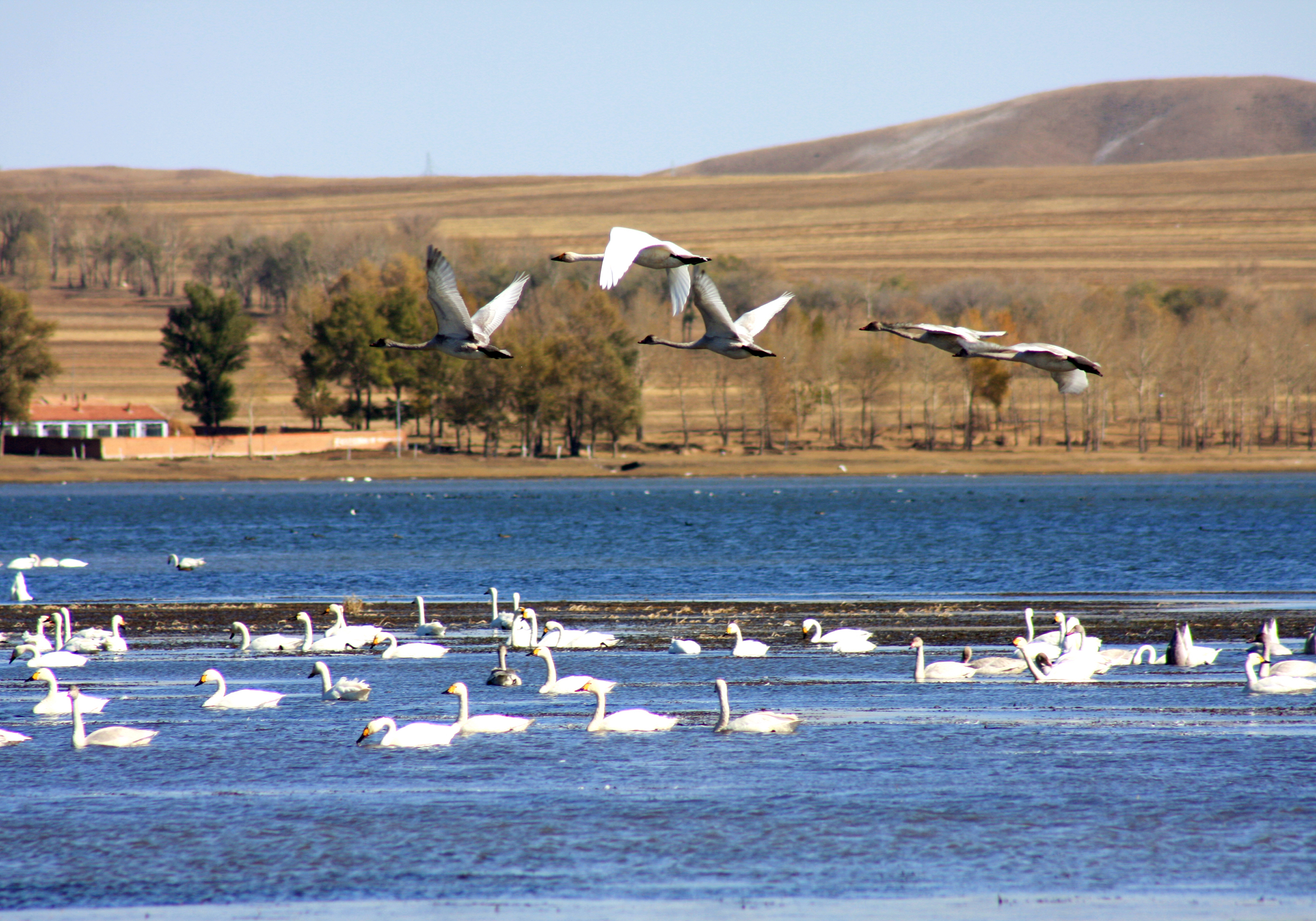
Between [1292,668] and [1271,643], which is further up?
[1271,643]

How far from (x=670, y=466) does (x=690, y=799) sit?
8365 cm

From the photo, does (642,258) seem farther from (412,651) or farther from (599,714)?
(412,651)

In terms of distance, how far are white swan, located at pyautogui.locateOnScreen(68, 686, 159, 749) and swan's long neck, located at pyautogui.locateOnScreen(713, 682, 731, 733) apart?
22.8 feet

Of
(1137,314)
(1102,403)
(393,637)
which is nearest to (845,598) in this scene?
(393,637)

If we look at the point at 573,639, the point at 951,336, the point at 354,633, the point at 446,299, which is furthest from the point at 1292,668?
the point at 354,633

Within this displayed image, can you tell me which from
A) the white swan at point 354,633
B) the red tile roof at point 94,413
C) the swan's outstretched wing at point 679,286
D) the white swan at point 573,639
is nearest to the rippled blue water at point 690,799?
the white swan at point 573,639

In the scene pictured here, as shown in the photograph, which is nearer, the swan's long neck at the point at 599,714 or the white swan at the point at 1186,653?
the swan's long neck at the point at 599,714

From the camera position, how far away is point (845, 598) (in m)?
35.0

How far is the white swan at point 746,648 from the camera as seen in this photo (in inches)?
1010

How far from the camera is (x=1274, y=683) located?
2148 centimetres

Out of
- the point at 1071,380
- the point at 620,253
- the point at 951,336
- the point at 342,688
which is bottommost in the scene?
the point at 342,688

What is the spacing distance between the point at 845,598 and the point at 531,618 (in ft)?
33.4

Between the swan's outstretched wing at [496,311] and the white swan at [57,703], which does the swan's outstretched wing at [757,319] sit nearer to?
the swan's outstretched wing at [496,311]

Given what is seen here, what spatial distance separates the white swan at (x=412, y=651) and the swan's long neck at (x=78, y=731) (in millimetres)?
7426
